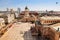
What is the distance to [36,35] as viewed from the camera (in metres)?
19.3

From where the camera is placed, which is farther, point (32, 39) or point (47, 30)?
point (32, 39)

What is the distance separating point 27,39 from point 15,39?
1.67 meters

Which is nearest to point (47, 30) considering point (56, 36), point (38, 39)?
point (38, 39)

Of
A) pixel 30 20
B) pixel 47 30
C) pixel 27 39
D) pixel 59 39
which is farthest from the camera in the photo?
pixel 30 20

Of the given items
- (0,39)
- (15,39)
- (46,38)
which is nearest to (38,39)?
(46,38)

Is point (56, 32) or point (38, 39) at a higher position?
point (56, 32)

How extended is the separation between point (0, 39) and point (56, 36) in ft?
28.9

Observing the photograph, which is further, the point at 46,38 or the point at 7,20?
the point at 7,20

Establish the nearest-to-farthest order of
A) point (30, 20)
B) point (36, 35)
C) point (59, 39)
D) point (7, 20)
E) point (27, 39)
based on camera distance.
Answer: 1. point (59, 39)
2. point (27, 39)
3. point (36, 35)
4. point (7, 20)
5. point (30, 20)

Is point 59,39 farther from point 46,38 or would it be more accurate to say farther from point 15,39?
point 15,39

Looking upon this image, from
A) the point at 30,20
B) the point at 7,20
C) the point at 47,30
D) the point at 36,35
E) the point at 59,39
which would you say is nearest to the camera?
the point at 59,39

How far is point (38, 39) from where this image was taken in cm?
1703

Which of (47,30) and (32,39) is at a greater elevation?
(47,30)

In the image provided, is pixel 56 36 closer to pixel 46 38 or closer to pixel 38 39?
pixel 46 38
